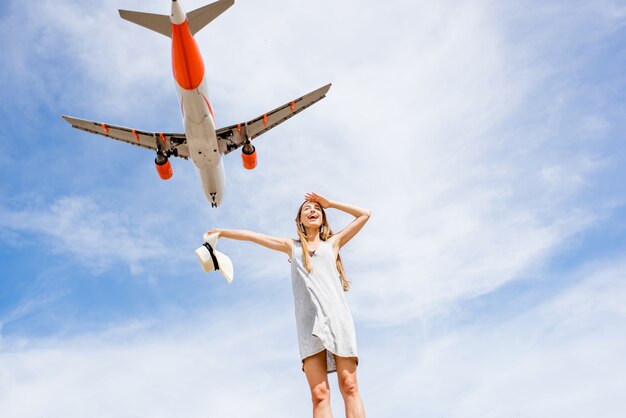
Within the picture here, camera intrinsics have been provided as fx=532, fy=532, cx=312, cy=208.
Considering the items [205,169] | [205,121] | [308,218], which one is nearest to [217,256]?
[308,218]

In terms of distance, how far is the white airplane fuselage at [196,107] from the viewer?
24141 mm

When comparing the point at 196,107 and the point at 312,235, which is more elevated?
the point at 196,107

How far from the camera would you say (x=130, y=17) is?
2966 centimetres

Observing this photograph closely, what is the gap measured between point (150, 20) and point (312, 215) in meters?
27.3

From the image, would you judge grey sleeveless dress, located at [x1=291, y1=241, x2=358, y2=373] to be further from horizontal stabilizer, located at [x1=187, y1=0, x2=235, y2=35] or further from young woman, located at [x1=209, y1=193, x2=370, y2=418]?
horizontal stabilizer, located at [x1=187, y1=0, x2=235, y2=35]

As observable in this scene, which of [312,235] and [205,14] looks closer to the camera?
[312,235]

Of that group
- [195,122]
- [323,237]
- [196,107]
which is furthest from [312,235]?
[195,122]

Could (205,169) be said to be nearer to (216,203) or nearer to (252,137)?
(216,203)

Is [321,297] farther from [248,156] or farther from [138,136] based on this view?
[138,136]

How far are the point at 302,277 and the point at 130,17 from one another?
28.2 metres

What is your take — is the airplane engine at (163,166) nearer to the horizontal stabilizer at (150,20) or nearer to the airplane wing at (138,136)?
the airplane wing at (138,136)

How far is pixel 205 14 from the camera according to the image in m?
29.9

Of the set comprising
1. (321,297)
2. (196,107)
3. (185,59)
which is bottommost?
(321,297)

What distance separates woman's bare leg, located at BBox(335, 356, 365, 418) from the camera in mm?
5344
